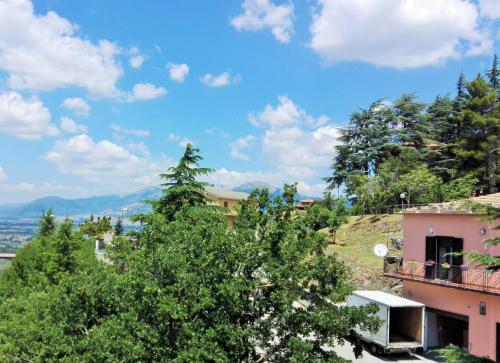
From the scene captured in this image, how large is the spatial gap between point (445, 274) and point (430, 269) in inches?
39.3

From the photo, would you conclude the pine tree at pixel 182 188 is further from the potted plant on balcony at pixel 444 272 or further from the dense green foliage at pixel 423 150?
the dense green foliage at pixel 423 150

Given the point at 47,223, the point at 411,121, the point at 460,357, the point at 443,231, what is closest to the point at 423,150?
the point at 411,121

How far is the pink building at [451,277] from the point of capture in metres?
21.6

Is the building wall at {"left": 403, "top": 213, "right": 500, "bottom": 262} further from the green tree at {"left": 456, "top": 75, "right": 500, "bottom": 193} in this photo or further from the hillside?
the green tree at {"left": 456, "top": 75, "right": 500, "bottom": 193}

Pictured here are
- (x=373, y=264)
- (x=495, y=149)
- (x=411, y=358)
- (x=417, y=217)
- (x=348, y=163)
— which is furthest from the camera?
(x=348, y=163)

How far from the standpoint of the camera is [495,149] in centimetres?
4344

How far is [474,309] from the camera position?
874 inches

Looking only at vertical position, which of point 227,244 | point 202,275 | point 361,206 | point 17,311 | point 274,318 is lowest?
point 17,311

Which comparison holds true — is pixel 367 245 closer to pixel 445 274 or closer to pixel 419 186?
pixel 419 186

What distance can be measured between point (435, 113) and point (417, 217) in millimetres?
42384

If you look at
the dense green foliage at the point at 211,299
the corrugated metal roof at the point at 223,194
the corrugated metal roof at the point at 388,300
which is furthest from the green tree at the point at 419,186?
the corrugated metal roof at the point at 223,194

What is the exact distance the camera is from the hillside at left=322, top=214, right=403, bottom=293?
31.9 meters

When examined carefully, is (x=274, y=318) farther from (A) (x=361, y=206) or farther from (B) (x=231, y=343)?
(A) (x=361, y=206)

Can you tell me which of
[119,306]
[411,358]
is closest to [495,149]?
[411,358]
